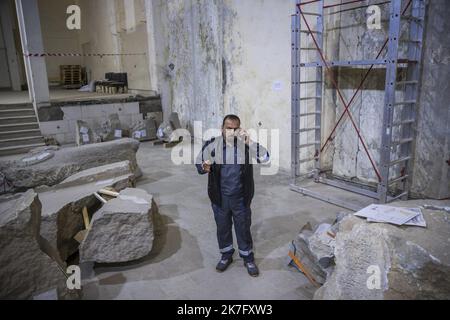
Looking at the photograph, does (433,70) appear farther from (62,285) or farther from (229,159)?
(62,285)

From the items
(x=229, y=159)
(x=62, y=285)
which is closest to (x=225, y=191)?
(x=229, y=159)

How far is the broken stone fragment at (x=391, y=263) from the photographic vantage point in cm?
272

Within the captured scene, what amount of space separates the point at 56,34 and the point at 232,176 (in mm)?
20737

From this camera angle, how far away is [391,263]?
2832mm

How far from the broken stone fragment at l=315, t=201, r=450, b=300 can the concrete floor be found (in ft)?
2.43

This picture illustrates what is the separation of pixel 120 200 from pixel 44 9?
20.2 meters

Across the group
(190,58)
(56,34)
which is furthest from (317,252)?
(56,34)

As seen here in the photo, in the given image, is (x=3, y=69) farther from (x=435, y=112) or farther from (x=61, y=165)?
(x=435, y=112)

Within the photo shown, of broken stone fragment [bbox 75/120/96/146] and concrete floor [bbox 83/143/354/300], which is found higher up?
broken stone fragment [bbox 75/120/96/146]

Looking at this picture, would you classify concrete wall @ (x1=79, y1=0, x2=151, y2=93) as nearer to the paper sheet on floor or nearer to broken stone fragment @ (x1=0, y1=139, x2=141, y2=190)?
broken stone fragment @ (x1=0, y1=139, x2=141, y2=190)

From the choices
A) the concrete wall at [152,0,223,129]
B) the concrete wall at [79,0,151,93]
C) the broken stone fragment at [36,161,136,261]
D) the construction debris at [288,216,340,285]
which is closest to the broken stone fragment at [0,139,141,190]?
the broken stone fragment at [36,161,136,261]

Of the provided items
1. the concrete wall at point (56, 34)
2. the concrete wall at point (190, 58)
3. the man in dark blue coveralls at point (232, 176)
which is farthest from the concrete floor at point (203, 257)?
the concrete wall at point (56, 34)

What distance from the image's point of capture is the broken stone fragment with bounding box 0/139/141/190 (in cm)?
589

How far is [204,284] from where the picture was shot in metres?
3.74
